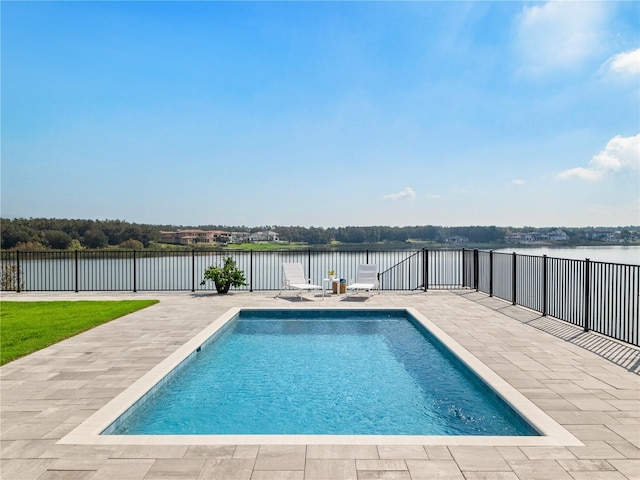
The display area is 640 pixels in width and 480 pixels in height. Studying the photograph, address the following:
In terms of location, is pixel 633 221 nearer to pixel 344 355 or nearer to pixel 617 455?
pixel 344 355

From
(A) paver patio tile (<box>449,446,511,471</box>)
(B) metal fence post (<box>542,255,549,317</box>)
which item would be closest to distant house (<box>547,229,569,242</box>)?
(B) metal fence post (<box>542,255,549,317</box>)

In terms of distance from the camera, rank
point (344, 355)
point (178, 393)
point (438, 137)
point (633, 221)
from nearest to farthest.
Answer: point (178, 393) → point (344, 355) → point (633, 221) → point (438, 137)

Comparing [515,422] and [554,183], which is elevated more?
[554,183]

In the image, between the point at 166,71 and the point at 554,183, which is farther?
the point at 554,183

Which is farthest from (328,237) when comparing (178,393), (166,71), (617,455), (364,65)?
(617,455)

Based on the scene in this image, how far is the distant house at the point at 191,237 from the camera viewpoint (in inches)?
696

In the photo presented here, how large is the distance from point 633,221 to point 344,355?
12574 mm

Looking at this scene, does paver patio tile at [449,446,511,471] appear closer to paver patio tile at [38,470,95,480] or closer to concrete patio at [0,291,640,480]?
concrete patio at [0,291,640,480]

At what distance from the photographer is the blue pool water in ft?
11.1

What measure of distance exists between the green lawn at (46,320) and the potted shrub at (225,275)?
176 centimetres

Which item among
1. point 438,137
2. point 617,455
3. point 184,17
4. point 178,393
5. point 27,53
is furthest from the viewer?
point 438,137

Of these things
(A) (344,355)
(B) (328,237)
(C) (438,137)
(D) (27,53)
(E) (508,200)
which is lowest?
(A) (344,355)

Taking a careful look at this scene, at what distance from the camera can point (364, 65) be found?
12.0 m

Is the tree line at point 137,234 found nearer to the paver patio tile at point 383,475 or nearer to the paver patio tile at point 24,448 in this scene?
the paver patio tile at point 383,475
